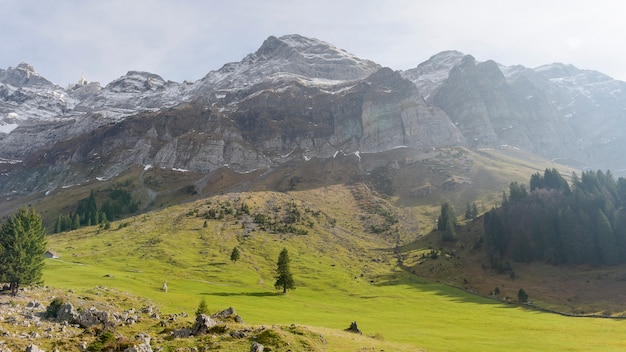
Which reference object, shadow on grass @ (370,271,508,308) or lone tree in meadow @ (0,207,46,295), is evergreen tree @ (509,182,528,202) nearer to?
shadow on grass @ (370,271,508,308)

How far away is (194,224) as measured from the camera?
555 feet

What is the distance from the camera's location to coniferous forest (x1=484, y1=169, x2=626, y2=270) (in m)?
134

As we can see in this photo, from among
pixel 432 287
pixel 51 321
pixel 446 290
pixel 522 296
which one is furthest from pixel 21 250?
pixel 522 296

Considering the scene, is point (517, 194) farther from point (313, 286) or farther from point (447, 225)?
point (313, 286)

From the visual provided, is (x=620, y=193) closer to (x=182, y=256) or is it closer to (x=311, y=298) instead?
(x=311, y=298)

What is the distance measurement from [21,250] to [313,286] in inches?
2828

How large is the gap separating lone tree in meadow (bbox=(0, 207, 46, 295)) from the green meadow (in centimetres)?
771

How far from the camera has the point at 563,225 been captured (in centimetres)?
14262

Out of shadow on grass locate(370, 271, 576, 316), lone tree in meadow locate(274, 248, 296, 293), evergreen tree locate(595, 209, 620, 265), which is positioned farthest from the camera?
evergreen tree locate(595, 209, 620, 265)

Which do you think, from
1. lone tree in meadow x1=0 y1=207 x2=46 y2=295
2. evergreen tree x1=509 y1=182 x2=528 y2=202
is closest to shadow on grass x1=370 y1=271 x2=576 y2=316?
evergreen tree x1=509 y1=182 x2=528 y2=202

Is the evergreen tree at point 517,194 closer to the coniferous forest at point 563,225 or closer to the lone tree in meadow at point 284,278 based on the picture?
the coniferous forest at point 563,225

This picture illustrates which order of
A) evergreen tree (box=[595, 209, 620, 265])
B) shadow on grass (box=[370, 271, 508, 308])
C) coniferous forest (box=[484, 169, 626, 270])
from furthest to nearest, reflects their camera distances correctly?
coniferous forest (box=[484, 169, 626, 270]), evergreen tree (box=[595, 209, 620, 265]), shadow on grass (box=[370, 271, 508, 308])

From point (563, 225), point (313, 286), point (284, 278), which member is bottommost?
point (313, 286)

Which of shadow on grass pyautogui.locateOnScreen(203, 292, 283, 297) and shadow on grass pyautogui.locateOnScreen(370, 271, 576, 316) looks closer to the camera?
shadow on grass pyautogui.locateOnScreen(203, 292, 283, 297)
